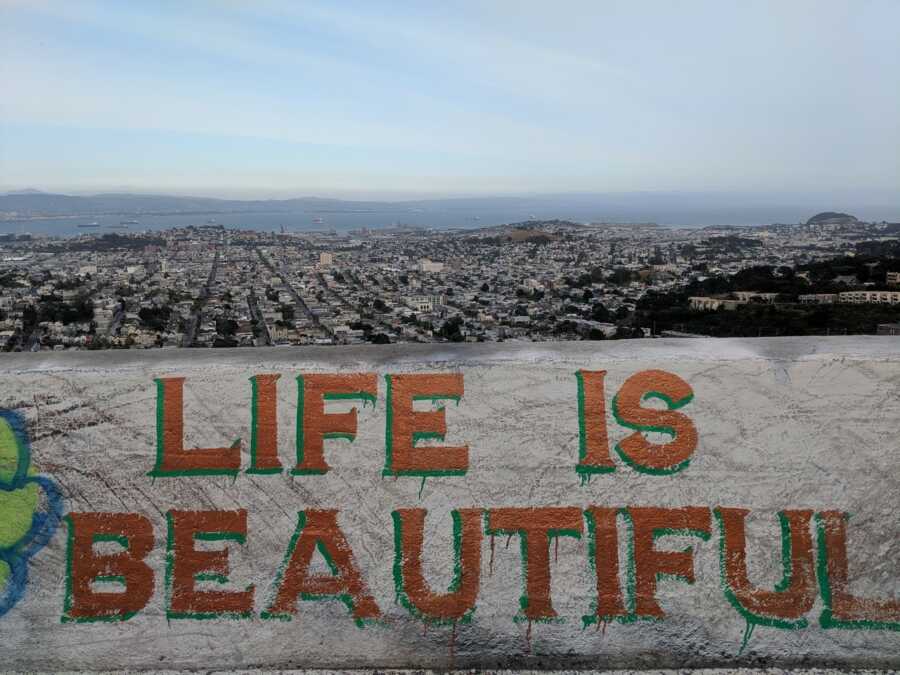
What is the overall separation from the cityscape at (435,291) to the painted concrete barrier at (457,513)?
99 centimetres

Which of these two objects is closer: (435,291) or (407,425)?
(407,425)

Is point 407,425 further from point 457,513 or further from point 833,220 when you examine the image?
point 833,220

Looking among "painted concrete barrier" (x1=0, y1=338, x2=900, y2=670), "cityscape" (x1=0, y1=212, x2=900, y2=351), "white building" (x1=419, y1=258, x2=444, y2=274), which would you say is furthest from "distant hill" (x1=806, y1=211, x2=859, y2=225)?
"painted concrete barrier" (x1=0, y1=338, x2=900, y2=670)

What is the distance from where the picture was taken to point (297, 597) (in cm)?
222

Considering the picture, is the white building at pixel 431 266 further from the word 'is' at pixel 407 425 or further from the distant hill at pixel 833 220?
the word 'is' at pixel 407 425

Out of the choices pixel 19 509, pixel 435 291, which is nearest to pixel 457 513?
pixel 19 509

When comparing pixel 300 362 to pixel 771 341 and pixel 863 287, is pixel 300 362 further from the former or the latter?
pixel 863 287

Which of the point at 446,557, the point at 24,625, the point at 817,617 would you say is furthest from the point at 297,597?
the point at 817,617

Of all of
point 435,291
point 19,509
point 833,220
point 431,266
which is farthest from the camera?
point 833,220

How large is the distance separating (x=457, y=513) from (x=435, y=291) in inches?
1218

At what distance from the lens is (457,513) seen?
7.33 ft

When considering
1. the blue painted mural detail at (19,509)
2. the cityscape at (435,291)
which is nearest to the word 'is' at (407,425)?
the blue painted mural detail at (19,509)

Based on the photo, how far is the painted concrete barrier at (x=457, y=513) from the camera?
220cm

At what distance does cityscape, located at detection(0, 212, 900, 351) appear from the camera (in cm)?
1727
